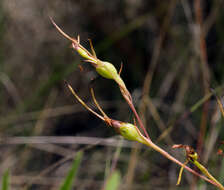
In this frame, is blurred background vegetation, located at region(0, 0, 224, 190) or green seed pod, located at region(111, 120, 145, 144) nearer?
green seed pod, located at region(111, 120, 145, 144)

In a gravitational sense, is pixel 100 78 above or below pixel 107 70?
below

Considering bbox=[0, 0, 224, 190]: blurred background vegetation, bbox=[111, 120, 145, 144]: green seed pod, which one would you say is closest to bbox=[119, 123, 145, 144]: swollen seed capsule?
bbox=[111, 120, 145, 144]: green seed pod

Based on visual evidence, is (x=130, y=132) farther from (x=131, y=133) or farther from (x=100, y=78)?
(x=100, y=78)

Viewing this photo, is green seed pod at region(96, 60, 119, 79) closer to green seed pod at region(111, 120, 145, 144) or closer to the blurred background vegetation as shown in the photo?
green seed pod at region(111, 120, 145, 144)

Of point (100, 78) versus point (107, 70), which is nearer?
point (107, 70)

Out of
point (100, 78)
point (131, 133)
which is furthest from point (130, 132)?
point (100, 78)

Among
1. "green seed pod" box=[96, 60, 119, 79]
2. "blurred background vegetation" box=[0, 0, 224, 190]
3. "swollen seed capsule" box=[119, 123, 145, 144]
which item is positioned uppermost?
"green seed pod" box=[96, 60, 119, 79]

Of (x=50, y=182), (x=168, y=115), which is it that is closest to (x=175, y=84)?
(x=168, y=115)

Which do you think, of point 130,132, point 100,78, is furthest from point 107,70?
point 100,78

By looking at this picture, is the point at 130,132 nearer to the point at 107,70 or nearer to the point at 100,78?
the point at 107,70
